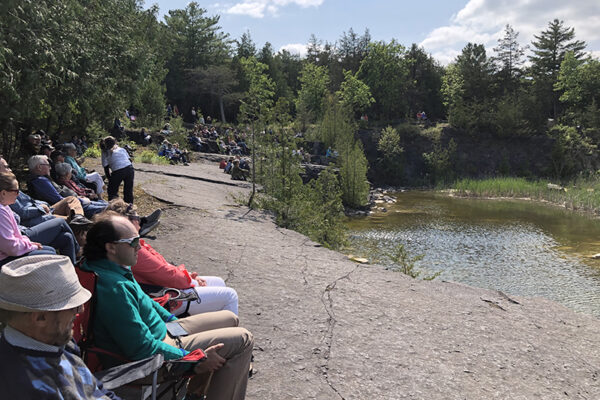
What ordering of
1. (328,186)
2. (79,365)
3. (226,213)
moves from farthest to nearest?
1. (328,186)
2. (226,213)
3. (79,365)

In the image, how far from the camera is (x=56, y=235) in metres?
4.51

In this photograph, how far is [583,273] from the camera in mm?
11844

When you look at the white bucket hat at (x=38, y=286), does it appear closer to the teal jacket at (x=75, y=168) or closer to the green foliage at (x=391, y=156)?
the teal jacket at (x=75, y=168)

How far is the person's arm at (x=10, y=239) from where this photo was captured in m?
3.75

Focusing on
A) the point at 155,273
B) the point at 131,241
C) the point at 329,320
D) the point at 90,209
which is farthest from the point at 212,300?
the point at 90,209

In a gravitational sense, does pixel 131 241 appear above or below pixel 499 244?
above

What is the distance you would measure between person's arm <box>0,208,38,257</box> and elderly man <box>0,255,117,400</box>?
91.2 inches

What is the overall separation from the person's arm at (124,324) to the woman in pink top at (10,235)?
6.32ft

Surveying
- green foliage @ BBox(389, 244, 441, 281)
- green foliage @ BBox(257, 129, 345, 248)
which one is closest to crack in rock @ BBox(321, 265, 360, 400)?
green foliage @ BBox(389, 244, 441, 281)

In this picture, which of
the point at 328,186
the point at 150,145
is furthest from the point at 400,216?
the point at 150,145

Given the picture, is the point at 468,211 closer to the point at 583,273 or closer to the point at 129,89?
the point at 583,273

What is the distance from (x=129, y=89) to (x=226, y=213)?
17.7 ft

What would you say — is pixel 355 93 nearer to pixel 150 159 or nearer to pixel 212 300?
pixel 150 159

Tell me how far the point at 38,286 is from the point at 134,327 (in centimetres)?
72
